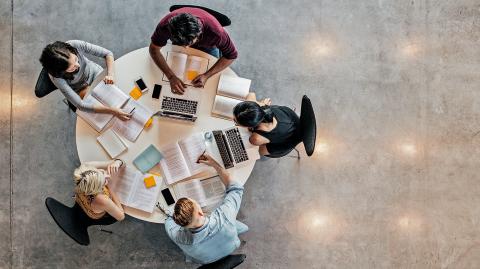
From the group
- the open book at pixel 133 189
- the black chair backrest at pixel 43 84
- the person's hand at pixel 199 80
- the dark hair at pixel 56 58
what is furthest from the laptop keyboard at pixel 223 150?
the black chair backrest at pixel 43 84

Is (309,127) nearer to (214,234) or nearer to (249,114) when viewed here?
(249,114)

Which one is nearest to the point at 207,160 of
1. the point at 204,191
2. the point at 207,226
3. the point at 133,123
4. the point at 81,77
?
the point at 204,191

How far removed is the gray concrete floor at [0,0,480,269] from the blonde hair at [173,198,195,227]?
4.24ft

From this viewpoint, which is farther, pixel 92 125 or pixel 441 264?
pixel 441 264

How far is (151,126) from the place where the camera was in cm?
291

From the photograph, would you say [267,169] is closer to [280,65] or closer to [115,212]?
[280,65]

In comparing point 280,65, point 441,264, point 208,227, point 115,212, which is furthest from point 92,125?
point 441,264

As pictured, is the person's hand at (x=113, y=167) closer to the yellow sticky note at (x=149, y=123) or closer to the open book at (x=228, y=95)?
the yellow sticky note at (x=149, y=123)

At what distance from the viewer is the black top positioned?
288 centimetres

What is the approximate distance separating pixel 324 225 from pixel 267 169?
74 cm

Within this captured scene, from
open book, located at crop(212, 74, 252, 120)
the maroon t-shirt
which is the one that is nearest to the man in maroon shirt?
the maroon t-shirt

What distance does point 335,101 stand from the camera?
3926mm

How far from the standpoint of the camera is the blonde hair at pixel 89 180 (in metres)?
2.63

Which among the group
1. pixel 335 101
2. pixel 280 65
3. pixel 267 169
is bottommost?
pixel 267 169
